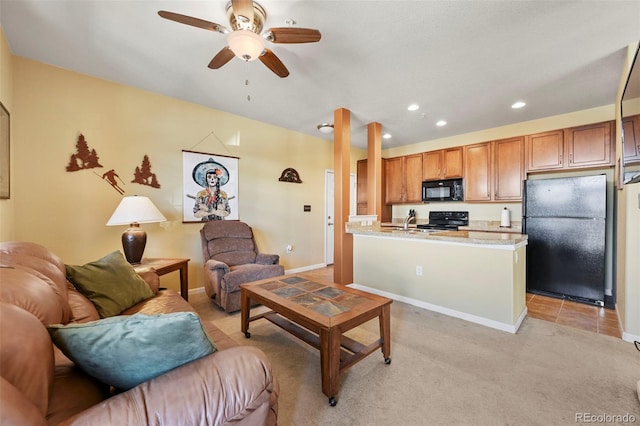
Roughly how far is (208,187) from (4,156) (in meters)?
1.86

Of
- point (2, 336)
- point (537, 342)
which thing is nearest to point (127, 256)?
point (2, 336)

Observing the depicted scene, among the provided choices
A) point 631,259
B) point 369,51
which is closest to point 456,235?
point 631,259

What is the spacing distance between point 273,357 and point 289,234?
2733 mm

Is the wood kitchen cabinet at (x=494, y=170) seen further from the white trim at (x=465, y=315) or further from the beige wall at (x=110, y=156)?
the beige wall at (x=110, y=156)

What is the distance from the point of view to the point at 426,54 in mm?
2359

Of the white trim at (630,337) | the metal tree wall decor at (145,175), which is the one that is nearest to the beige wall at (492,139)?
the white trim at (630,337)

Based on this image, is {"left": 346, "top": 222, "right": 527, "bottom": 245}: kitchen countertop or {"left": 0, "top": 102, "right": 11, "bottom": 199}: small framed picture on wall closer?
{"left": 0, "top": 102, "right": 11, "bottom": 199}: small framed picture on wall

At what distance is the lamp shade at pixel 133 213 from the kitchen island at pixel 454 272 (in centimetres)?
242

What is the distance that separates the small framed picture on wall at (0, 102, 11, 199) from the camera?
2051 mm

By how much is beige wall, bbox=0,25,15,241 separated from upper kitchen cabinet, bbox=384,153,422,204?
535 centimetres

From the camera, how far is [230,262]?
10.9 ft

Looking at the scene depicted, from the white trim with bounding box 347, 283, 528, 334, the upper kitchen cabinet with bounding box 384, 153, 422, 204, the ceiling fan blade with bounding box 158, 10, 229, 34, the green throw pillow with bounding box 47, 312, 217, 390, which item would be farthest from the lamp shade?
the upper kitchen cabinet with bounding box 384, 153, 422, 204

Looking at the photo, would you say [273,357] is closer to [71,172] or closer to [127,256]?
[127,256]

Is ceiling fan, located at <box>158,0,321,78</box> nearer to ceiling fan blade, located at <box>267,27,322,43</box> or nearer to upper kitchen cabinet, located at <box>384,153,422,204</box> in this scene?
ceiling fan blade, located at <box>267,27,322,43</box>
